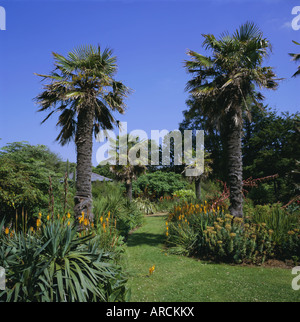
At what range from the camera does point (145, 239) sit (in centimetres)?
1066

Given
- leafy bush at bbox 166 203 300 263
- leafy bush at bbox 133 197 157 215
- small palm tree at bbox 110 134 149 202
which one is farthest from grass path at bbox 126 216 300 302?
leafy bush at bbox 133 197 157 215

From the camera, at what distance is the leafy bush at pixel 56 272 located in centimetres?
369

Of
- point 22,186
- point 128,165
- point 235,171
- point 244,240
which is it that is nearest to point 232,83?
point 235,171

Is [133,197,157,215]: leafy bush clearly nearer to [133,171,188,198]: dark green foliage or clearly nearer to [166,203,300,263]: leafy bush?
[133,171,188,198]: dark green foliage

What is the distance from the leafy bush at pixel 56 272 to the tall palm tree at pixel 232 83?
20.2 ft

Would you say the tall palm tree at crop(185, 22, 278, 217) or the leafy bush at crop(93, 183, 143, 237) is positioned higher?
the tall palm tree at crop(185, 22, 278, 217)

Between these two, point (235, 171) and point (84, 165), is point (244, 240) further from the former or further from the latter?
point (84, 165)

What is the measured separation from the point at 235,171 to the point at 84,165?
5418 mm

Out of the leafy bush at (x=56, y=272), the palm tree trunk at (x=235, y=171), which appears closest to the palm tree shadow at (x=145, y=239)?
the palm tree trunk at (x=235, y=171)

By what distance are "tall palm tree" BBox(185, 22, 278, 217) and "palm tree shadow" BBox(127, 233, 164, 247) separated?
3128 mm

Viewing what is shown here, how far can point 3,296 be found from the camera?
145 inches

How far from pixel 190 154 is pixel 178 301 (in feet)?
60.6

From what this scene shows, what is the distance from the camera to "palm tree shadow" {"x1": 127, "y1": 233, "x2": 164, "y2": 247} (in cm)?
997
